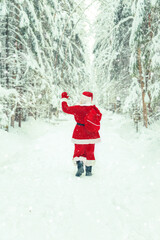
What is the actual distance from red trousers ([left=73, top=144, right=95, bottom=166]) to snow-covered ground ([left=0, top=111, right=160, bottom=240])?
374 mm

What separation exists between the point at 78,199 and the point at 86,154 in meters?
1.56

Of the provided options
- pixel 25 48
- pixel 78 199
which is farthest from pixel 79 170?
pixel 25 48

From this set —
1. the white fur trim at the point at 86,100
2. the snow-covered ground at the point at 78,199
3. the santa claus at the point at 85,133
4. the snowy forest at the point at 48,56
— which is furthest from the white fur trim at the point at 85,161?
the snowy forest at the point at 48,56

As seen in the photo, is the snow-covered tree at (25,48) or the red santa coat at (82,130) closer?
the red santa coat at (82,130)

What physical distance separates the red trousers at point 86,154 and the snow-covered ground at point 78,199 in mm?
374

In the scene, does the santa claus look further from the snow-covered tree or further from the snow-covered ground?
the snow-covered tree

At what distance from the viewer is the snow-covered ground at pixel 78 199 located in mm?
2637

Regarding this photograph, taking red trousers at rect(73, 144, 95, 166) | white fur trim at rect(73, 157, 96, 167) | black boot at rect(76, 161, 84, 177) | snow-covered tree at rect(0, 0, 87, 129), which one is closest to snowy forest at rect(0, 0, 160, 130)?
snow-covered tree at rect(0, 0, 87, 129)

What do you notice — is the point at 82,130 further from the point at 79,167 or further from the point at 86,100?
the point at 79,167

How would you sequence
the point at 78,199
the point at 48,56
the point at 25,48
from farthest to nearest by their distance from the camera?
1. the point at 48,56
2. the point at 25,48
3. the point at 78,199

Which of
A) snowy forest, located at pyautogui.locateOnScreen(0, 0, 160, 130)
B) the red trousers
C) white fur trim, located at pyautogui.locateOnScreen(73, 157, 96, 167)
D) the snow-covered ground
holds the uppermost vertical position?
snowy forest, located at pyautogui.locateOnScreen(0, 0, 160, 130)

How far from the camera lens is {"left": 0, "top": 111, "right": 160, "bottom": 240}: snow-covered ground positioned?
264cm

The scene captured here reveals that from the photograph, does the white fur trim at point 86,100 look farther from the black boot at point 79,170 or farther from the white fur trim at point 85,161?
the black boot at point 79,170

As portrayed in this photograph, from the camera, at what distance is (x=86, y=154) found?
16.3 ft
